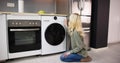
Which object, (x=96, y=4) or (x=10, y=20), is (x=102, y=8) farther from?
(x=10, y=20)

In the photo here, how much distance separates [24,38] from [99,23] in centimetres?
177

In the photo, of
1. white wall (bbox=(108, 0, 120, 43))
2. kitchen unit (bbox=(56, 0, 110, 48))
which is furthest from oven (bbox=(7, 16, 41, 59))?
white wall (bbox=(108, 0, 120, 43))

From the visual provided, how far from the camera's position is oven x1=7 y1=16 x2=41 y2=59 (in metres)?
2.04

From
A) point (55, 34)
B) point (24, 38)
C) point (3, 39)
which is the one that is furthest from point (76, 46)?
point (3, 39)

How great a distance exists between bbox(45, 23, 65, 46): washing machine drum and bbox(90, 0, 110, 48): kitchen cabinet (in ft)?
2.89

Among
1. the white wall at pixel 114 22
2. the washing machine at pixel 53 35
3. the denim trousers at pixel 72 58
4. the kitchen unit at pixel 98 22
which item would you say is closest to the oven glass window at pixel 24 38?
the washing machine at pixel 53 35

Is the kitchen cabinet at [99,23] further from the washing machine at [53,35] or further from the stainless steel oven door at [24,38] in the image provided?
the stainless steel oven door at [24,38]

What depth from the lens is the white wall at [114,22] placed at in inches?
140

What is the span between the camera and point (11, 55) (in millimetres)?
2076

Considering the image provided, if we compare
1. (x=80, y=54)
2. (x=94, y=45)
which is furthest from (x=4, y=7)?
(x=94, y=45)

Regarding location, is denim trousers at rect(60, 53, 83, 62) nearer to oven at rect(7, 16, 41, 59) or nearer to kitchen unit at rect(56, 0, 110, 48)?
oven at rect(7, 16, 41, 59)

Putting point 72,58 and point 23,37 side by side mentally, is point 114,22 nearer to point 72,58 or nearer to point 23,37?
point 72,58

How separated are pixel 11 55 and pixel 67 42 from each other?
114cm

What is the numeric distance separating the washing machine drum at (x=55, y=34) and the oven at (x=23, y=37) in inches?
7.2
